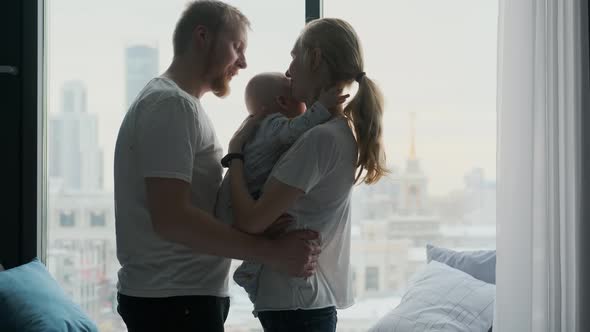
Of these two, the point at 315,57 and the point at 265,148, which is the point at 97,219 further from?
the point at 315,57

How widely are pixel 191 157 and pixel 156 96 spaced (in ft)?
0.55

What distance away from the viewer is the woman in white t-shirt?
1639 millimetres

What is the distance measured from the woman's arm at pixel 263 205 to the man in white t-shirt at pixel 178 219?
0.04 m

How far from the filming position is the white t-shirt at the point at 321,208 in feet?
5.37

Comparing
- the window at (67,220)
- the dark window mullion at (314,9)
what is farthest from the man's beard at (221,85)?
the window at (67,220)

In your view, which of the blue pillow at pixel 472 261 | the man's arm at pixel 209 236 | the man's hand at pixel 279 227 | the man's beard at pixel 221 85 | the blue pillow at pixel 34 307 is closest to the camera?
the man's arm at pixel 209 236

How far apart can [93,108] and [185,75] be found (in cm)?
119

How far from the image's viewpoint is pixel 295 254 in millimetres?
1649

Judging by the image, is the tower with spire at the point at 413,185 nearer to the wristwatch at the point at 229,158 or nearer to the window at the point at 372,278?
the window at the point at 372,278

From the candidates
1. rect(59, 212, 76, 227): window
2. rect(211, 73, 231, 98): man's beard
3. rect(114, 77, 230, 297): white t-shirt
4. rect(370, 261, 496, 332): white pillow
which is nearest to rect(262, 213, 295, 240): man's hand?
rect(114, 77, 230, 297): white t-shirt

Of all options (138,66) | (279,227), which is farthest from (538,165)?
(138,66)

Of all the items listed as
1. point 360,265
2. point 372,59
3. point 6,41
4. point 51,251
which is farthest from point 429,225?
point 6,41

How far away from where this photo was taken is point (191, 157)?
5.22 ft

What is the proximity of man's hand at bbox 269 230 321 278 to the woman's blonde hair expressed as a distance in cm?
24
